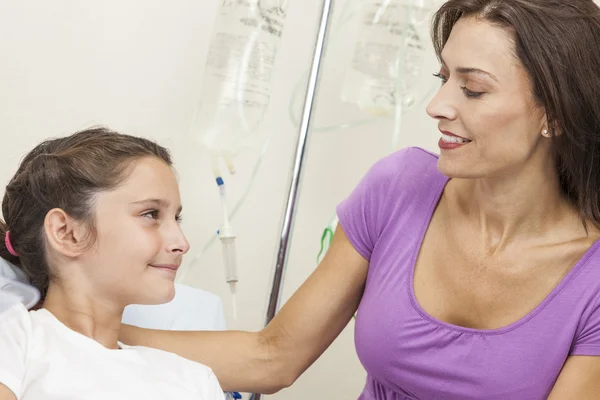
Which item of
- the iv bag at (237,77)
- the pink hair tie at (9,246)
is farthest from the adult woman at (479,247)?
the iv bag at (237,77)

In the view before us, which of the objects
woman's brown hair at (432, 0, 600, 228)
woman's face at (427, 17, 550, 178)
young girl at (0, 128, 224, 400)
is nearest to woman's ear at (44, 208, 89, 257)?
young girl at (0, 128, 224, 400)

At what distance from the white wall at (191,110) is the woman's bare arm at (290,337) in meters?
0.52

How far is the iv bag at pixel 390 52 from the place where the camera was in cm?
202

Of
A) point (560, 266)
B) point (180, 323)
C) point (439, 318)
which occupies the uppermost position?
point (560, 266)

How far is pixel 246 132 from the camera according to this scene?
1883mm

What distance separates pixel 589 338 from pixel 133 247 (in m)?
0.74

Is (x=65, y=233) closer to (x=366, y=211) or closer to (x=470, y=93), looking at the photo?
(x=366, y=211)

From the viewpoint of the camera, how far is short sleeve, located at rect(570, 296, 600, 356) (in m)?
1.32

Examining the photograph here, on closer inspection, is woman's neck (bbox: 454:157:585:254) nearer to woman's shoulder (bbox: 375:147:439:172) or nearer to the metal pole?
woman's shoulder (bbox: 375:147:439:172)

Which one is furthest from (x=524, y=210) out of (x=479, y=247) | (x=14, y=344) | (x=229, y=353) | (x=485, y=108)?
(x=14, y=344)

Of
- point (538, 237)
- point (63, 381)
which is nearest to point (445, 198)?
point (538, 237)

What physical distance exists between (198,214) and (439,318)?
3.54 feet

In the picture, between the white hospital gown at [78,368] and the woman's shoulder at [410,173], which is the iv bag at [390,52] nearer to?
the woman's shoulder at [410,173]

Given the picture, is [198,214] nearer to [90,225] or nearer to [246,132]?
[246,132]
